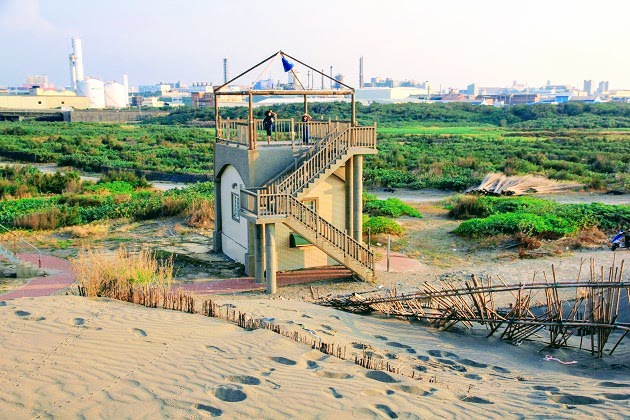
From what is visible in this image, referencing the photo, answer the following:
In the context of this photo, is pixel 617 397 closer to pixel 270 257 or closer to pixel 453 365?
pixel 453 365

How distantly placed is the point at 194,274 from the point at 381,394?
39.6ft

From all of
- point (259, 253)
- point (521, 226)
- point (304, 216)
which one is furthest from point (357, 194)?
point (521, 226)

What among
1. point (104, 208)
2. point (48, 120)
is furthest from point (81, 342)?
point (48, 120)

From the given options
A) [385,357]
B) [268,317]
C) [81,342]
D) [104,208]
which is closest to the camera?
[81,342]

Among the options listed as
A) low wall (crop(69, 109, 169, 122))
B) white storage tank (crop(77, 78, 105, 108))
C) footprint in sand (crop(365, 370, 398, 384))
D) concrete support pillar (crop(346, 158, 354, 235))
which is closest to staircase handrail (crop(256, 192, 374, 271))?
concrete support pillar (crop(346, 158, 354, 235))

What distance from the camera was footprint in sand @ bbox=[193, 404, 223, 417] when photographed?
6.69m

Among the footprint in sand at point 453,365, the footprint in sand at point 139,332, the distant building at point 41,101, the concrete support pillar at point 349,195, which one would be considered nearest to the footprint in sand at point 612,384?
the footprint in sand at point 453,365

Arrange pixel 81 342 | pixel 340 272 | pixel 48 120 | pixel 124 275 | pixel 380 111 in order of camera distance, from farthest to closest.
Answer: pixel 380 111 < pixel 48 120 < pixel 340 272 < pixel 124 275 < pixel 81 342

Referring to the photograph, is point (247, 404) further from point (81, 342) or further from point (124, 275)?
point (124, 275)

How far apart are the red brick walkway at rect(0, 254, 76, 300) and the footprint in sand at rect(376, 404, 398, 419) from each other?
38.4 feet

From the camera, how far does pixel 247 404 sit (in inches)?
275

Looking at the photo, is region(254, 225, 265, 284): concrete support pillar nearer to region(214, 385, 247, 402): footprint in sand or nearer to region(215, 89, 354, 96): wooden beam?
region(215, 89, 354, 96): wooden beam

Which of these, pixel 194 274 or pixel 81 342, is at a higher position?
pixel 81 342

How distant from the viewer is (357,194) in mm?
19172
